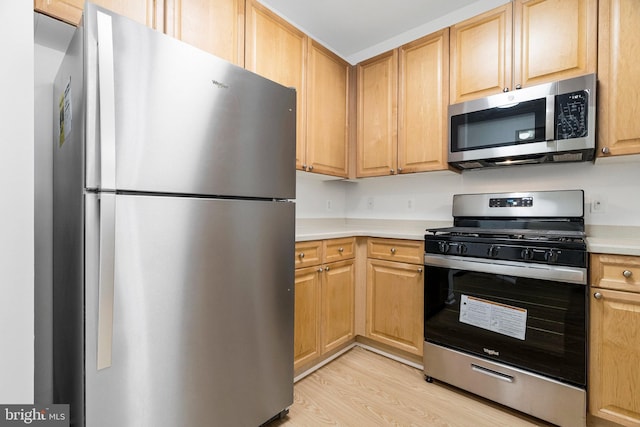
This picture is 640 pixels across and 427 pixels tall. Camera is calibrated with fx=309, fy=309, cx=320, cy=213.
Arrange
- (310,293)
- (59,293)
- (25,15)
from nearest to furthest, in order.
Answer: (25,15) → (59,293) → (310,293)

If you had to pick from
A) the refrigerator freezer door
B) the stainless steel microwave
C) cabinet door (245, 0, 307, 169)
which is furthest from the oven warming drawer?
cabinet door (245, 0, 307, 169)

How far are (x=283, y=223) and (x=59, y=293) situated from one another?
90cm

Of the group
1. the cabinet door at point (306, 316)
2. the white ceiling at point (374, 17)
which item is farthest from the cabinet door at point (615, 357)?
the white ceiling at point (374, 17)

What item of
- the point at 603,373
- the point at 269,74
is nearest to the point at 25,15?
the point at 269,74

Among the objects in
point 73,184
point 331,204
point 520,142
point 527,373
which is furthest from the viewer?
point 331,204

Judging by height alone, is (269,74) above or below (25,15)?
above

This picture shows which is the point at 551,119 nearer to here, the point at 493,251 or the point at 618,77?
the point at 618,77

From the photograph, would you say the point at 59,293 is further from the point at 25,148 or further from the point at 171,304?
the point at 25,148

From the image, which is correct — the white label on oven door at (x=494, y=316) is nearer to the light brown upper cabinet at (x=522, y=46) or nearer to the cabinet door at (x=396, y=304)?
the cabinet door at (x=396, y=304)

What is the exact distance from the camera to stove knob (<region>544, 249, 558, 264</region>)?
1.50 m

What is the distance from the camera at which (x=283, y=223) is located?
1.43 meters

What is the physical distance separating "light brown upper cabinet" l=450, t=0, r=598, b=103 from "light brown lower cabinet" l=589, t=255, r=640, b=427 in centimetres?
105

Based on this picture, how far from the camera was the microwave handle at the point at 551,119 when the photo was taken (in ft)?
5.51

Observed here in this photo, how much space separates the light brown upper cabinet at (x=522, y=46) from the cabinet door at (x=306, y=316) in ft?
4.99
